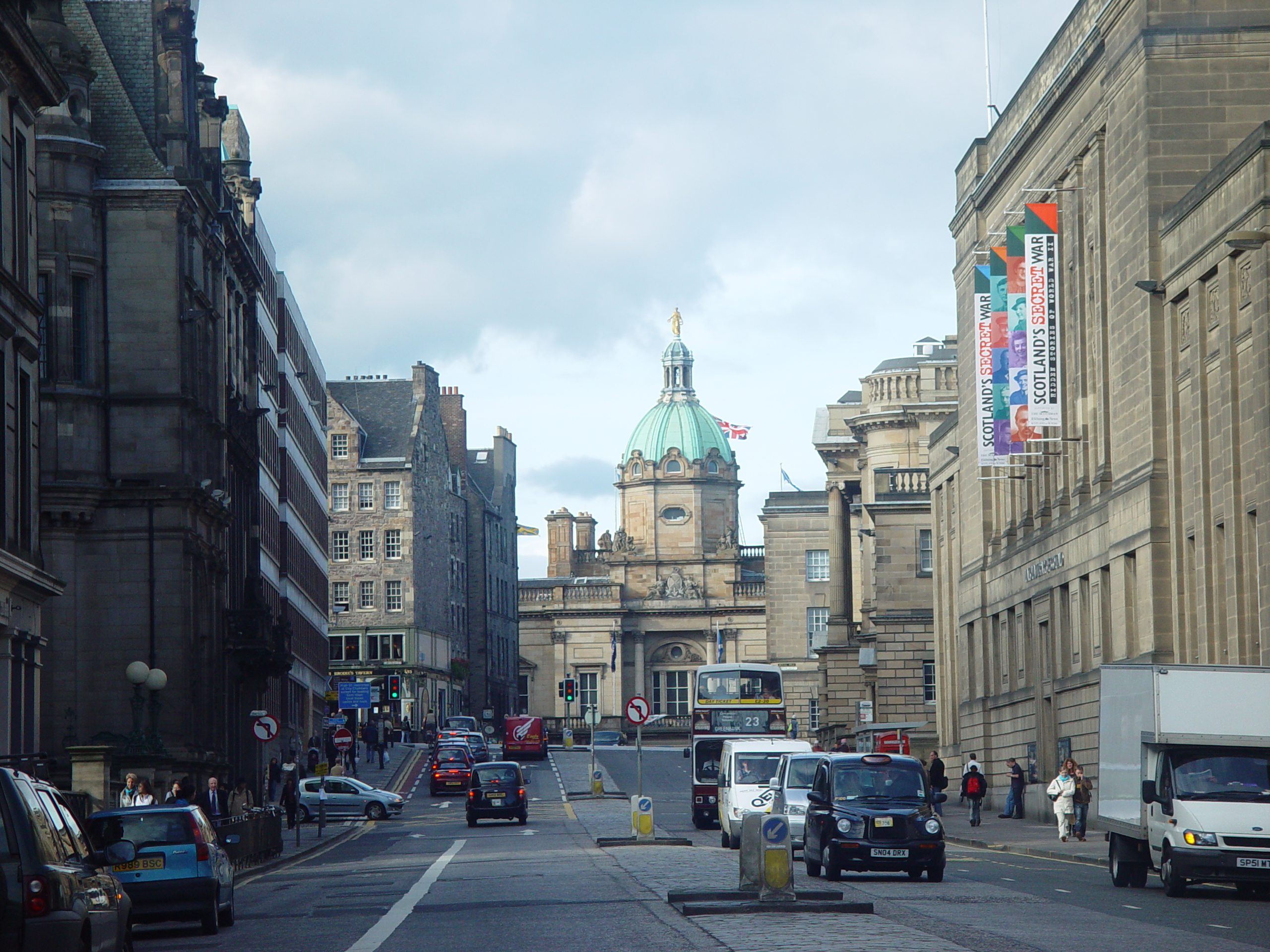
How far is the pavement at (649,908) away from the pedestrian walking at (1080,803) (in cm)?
70

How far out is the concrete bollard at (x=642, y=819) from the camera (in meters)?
36.6

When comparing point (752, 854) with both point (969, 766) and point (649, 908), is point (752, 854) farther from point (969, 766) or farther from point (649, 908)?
point (969, 766)

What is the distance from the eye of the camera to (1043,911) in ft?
66.9

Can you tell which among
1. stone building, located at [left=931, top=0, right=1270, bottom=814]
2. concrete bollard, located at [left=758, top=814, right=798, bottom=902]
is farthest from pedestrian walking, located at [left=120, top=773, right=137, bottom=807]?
stone building, located at [left=931, top=0, right=1270, bottom=814]

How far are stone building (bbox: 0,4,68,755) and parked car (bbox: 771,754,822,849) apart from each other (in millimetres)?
11664

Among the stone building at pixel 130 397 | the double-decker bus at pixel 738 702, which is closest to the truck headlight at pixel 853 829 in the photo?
the stone building at pixel 130 397

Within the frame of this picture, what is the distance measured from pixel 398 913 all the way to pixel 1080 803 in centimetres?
2145

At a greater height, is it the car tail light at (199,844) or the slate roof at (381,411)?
the slate roof at (381,411)

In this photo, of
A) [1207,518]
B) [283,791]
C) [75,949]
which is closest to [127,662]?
[283,791]

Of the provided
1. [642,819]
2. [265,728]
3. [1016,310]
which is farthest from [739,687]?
[642,819]

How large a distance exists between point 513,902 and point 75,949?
34.2 feet

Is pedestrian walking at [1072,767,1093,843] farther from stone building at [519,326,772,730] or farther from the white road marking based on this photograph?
stone building at [519,326,772,730]

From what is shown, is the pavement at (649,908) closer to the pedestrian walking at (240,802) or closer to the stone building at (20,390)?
the pedestrian walking at (240,802)

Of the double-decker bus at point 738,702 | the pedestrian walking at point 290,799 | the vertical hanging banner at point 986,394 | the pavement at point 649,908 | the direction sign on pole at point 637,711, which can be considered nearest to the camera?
the pavement at point 649,908
